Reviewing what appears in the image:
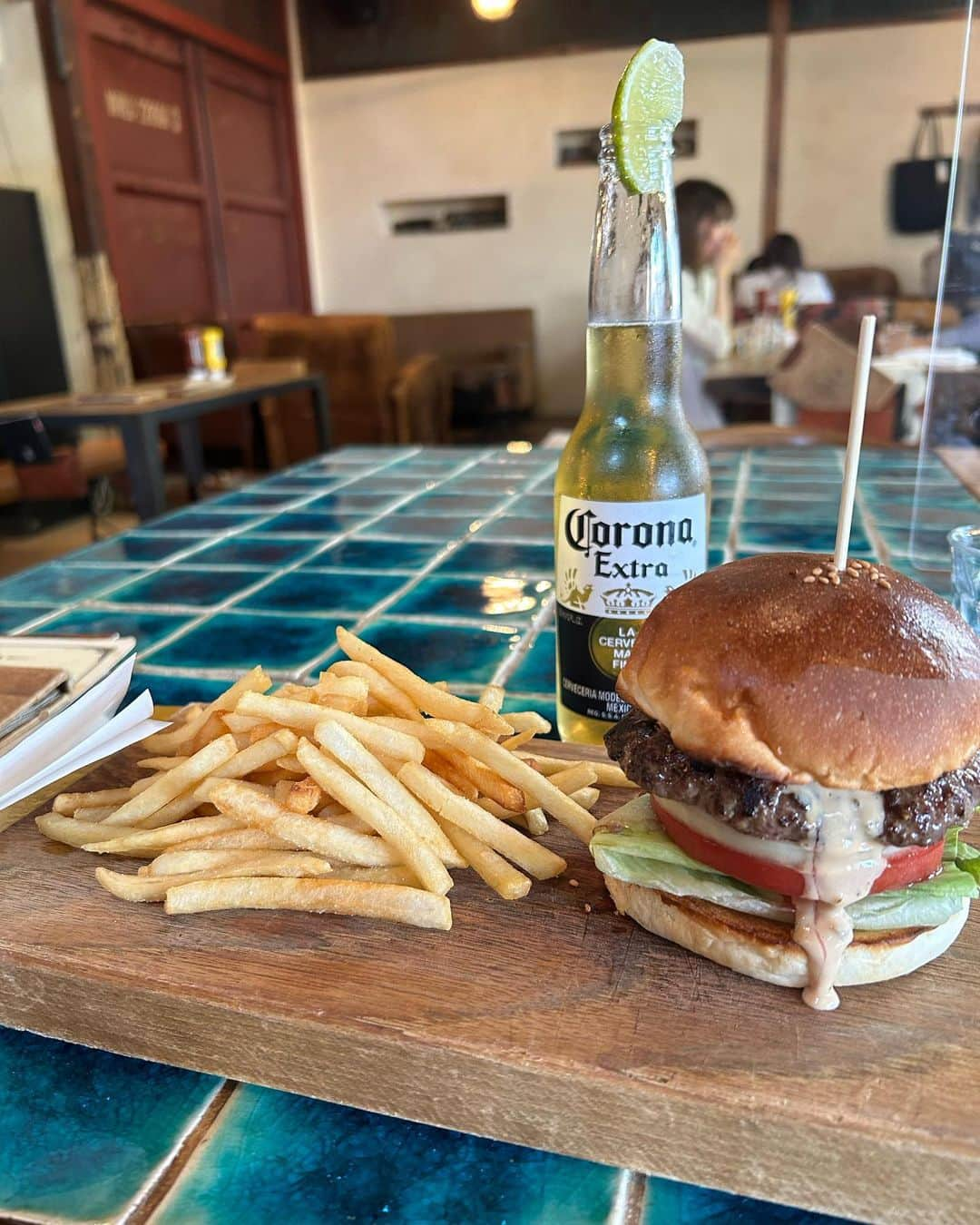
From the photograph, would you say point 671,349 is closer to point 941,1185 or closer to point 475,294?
point 941,1185

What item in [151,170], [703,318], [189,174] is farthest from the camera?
[189,174]

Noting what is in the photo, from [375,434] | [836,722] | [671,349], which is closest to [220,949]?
[836,722]


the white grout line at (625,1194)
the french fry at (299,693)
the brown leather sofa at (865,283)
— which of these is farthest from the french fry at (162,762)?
the brown leather sofa at (865,283)

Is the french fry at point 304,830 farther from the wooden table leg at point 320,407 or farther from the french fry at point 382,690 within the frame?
the wooden table leg at point 320,407

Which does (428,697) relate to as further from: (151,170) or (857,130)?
(857,130)

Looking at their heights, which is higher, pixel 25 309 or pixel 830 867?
pixel 25 309

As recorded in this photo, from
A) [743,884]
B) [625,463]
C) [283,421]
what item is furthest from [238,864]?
[283,421]
